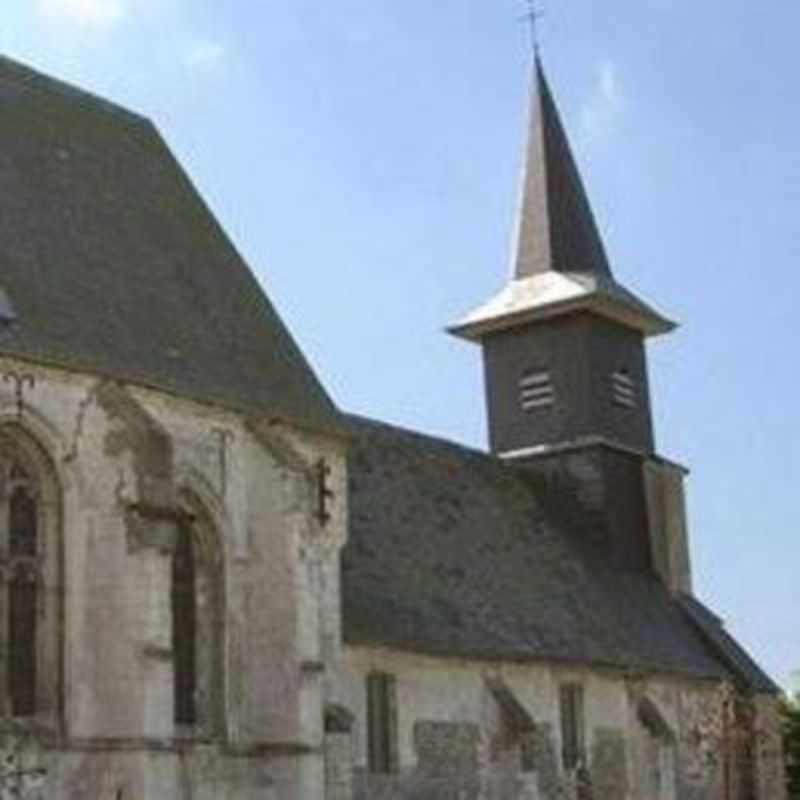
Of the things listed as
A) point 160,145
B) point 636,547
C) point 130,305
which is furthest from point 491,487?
point 130,305

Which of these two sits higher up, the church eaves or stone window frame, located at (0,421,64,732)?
the church eaves

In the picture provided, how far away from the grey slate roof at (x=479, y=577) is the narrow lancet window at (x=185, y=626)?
3884 millimetres

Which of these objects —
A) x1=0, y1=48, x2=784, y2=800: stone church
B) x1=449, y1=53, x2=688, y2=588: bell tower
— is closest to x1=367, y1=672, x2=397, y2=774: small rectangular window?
x1=0, y1=48, x2=784, y2=800: stone church

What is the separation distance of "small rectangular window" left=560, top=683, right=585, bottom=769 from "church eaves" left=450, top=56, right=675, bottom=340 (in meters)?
→ 9.61

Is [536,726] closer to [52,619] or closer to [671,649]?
[671,649]

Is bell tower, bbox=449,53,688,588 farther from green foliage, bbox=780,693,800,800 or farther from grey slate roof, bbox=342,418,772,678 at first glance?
green foliage, bbox=780,693,800,800

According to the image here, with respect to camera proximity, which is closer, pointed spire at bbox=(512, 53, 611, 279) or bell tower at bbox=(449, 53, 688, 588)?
bell tower at bbox=(449, 53, 688, 588)

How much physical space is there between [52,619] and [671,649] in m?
17.8

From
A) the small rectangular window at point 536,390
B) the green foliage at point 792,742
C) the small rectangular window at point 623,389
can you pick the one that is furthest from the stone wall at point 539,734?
the green foliage at point 792,742

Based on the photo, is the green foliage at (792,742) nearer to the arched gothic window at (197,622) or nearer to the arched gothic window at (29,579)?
the arched gothic window at (197,622)

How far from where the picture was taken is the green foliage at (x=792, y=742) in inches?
1838

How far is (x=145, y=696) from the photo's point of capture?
21250 millimetres

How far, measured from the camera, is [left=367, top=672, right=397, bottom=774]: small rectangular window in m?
27.6

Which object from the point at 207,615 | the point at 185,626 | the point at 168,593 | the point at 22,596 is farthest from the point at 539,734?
the point at 22,596
